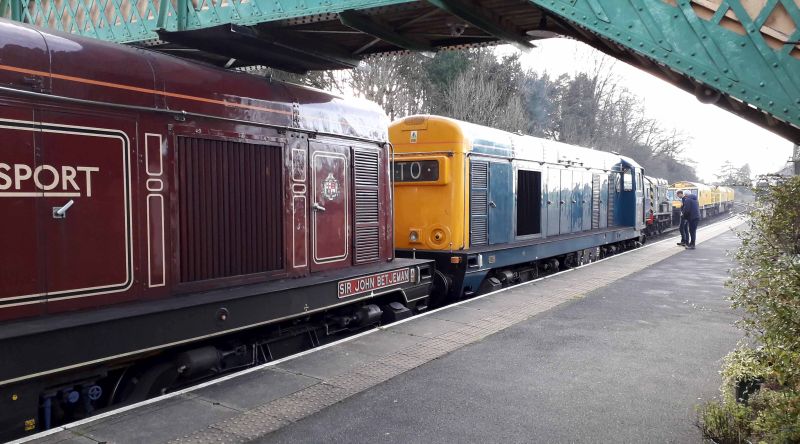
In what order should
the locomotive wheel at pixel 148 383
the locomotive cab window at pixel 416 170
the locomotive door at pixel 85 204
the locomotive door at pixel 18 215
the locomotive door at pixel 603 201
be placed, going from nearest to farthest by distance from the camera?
the locomotive door at pixel 18 215 < the locomotive door at pixel 85 204 < the locomotive wheel at pixel 148 383 < the locomotive cab window at pixel 416 170 < the locomotive door at pixel 603 201

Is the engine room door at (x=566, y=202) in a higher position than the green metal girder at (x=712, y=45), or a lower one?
lower

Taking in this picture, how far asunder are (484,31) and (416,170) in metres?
3.71

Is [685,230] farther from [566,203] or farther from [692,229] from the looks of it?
[566,203]

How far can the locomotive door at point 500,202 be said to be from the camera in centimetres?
1008

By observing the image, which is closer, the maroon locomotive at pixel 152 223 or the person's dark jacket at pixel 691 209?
the maroon locomotive at pixel 152 223

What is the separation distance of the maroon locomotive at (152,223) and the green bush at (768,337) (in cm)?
375

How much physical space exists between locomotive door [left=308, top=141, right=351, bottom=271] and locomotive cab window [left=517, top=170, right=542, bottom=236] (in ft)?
17.5

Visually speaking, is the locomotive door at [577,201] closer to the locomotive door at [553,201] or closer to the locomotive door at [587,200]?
the locomotive door at [587,200]

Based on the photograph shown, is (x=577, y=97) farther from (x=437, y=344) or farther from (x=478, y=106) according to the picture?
(x=437, y=344)

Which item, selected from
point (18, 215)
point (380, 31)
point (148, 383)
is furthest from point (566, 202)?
point (18, 215)

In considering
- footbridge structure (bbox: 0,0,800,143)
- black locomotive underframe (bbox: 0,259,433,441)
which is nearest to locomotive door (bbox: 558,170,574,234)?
footbridge structure (bbox: 0,0,800,143)

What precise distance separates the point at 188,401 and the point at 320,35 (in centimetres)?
459

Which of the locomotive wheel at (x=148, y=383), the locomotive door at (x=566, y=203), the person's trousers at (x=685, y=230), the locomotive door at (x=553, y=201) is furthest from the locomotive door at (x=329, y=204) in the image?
the person's trousers at (x=685, y=230)

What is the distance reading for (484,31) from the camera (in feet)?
19.7
